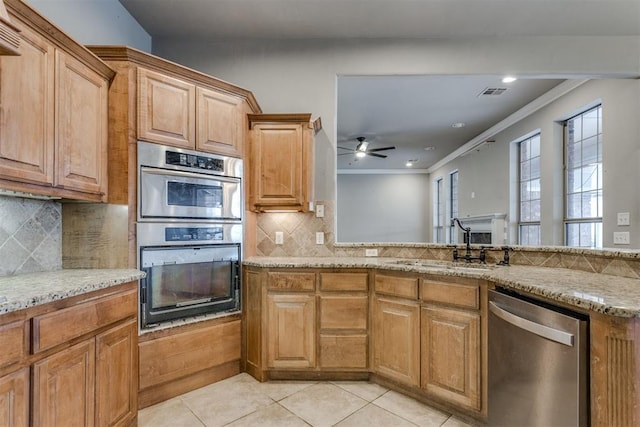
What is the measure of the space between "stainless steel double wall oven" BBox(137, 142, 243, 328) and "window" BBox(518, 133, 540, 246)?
4462mm

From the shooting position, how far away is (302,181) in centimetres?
264

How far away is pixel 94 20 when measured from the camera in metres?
2.26

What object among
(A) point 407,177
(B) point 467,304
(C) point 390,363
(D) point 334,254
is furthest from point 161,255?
(A) point 407,177

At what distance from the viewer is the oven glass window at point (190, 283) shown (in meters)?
2.06

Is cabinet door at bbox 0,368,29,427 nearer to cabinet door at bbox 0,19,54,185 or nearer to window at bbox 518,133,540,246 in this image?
cabinet door at bbox 0,19,54,185

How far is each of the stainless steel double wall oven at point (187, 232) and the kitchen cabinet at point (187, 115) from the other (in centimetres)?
8

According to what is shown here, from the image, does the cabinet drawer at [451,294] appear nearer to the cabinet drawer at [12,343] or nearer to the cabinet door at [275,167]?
the cabinet door at [275,167]

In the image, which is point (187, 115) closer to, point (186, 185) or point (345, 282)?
point (186, 185)

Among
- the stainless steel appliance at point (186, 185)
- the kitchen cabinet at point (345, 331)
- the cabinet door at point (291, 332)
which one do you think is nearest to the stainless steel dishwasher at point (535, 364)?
the kitchen cabinet at point (345, 331)

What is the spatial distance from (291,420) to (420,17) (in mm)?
3245

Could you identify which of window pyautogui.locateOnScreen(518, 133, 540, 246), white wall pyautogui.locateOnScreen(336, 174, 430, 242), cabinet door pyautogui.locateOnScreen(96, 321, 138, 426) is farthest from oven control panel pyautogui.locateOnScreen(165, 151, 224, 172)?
white wall pyautogui.locateOnScreen(336, 174, 430, 242)

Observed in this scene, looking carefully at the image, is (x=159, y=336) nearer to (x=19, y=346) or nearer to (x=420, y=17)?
(x=19, y=346)

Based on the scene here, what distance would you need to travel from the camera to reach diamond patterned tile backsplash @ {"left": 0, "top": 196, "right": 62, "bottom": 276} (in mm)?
1669

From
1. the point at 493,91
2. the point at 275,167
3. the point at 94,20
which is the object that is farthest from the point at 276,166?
the point at 493,91
